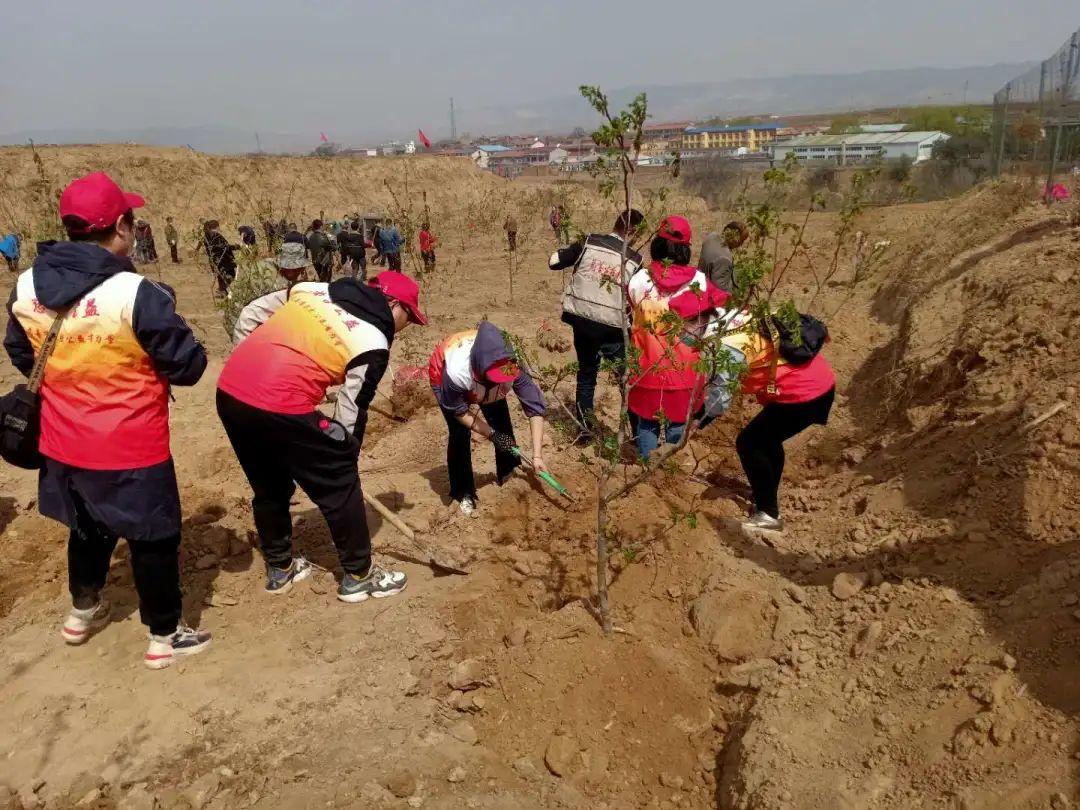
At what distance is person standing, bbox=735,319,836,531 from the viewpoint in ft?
11.4

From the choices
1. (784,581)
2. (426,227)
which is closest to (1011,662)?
(784,581)

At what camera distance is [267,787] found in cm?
224

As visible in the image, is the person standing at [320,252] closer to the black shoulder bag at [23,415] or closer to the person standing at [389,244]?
the person standing at [389,244]

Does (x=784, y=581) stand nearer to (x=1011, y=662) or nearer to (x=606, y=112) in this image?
(x=1011, y=662)

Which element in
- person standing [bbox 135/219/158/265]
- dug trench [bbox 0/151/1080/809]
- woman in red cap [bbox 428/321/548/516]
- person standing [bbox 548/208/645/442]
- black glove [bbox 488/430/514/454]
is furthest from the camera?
person standing [bbox 135/219/158/265]

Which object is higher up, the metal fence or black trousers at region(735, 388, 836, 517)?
the metal fence

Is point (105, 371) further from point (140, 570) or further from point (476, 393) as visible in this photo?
point (476, 393)

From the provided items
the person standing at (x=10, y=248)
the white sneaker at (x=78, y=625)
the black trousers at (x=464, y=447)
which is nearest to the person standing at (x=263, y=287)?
the black trousers at (x=464, y=447)

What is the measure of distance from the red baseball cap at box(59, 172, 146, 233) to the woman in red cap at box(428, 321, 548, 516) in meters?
1.56

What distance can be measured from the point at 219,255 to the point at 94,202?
7.92m

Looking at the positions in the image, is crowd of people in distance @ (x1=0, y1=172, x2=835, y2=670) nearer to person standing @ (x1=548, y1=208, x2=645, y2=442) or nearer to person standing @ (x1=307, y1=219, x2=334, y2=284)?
person standing @ (x1=548, y1=208, x2=645, y2=442)

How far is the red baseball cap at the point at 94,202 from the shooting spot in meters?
2.38

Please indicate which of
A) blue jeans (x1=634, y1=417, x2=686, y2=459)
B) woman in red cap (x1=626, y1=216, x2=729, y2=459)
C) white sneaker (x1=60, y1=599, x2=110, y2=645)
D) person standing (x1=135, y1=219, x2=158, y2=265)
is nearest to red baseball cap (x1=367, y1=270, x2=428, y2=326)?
woman in red cap (x1=626, y1=216, x2=729, y2=459)

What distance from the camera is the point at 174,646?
2.82m
